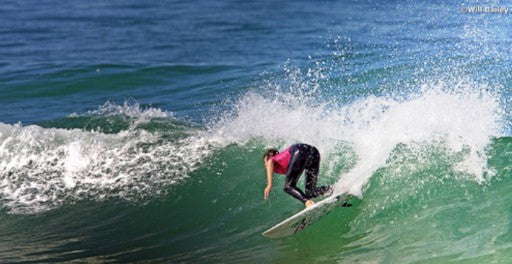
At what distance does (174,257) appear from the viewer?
9.36m

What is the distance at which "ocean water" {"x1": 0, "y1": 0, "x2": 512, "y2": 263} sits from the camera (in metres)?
9.53

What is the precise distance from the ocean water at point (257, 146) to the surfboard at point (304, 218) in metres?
0.19

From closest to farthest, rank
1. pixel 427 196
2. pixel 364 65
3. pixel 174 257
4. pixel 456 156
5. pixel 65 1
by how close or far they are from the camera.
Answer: pixel 174 257 < pixel 427 196 < pixel 456 156 < pixel 364 65 < pixel 65 1

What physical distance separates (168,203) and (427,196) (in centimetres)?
395

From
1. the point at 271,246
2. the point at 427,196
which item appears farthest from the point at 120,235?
the point at 427,196

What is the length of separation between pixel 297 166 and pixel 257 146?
12.2 feet

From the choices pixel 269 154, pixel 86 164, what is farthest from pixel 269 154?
pixel 86 164

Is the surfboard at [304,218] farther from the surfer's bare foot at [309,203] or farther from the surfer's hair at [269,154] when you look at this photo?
the surfer's hair at [269,154]

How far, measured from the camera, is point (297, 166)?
9547 mm

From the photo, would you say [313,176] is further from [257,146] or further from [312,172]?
[257,146]

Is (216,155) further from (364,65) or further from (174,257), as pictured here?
(364,65)

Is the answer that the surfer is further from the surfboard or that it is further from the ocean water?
the ocean water

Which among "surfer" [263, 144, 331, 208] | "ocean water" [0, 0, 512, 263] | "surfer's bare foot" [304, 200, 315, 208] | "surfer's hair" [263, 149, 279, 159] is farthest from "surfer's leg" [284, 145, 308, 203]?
"ocean water" [0, 0, 512, 263]

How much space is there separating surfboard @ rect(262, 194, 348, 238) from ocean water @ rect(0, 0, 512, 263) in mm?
186
